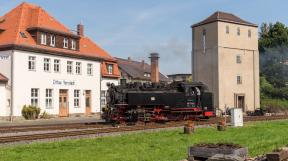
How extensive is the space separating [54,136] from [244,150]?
10702mm

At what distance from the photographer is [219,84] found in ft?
157

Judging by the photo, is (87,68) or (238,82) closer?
(87,68)

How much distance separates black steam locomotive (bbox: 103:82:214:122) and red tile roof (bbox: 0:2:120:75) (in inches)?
466

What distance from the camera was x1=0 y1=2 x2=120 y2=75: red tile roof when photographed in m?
36.8

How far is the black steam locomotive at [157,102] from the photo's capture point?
89.2 ft

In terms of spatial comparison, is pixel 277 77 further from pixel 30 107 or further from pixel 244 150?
pixel 244 150

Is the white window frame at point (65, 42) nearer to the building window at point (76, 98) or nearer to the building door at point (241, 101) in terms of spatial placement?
the building window at point (76, 98)

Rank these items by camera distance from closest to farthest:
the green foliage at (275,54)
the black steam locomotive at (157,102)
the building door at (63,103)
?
the black steam locomotive at (157,102), the building door at (63,103), the green foliage at (275,54)

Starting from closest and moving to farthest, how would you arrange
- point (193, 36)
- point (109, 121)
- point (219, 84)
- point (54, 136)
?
1. point (54, 136)
2. point (109, 121)
3. point (219, 84)
4. point (193, 36)

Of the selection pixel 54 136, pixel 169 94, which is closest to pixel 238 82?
pixel 169 94

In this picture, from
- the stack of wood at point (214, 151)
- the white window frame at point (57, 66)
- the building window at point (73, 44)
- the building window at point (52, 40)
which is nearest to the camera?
the stack of wood at point (214, 151)

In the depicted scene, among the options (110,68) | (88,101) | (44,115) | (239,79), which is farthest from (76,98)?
(239,79)

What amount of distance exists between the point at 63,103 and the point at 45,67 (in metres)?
3.88

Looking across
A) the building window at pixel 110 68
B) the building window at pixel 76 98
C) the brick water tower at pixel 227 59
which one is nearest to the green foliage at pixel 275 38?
the brick water tower at pixel 227 59
